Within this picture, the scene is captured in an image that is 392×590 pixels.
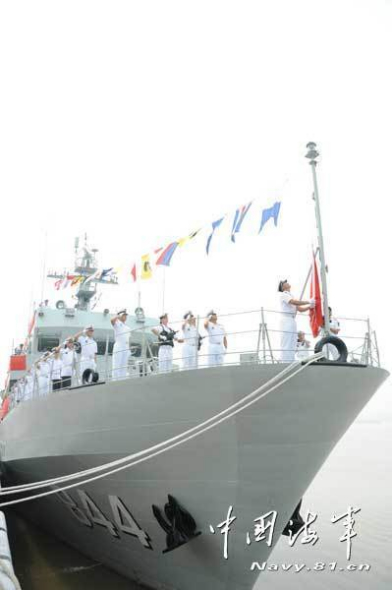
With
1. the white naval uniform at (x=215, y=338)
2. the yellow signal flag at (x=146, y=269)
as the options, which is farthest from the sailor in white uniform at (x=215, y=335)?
the yellow signal flag at (x=146, y=269)

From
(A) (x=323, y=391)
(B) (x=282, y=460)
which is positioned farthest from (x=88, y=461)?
(A) (x=323, y=391)

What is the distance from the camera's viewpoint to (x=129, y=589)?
21.6ft

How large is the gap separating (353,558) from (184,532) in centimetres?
570

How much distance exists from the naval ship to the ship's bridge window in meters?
5.68

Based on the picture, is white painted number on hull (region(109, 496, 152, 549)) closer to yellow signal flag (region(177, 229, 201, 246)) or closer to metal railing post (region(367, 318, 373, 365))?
metal railing post (region(367, 318, 373, 365))

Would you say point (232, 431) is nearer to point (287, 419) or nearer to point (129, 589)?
point (287, 419)

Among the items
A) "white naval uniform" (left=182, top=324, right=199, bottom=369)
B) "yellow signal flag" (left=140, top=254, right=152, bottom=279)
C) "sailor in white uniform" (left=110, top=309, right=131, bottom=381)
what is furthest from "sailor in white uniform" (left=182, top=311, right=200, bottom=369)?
"yellow signal flag" (left=140, top=254, right=152, bottom=279)

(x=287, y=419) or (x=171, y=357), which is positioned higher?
(x=171, y=357)

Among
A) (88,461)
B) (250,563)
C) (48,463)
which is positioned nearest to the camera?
(250,563)

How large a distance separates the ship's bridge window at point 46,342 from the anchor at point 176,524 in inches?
290

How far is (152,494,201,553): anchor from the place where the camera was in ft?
17.3

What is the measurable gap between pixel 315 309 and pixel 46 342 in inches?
334

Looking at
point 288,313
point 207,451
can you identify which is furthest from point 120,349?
point 288,313

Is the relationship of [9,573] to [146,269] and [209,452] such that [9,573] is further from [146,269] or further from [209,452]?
[146,269]
